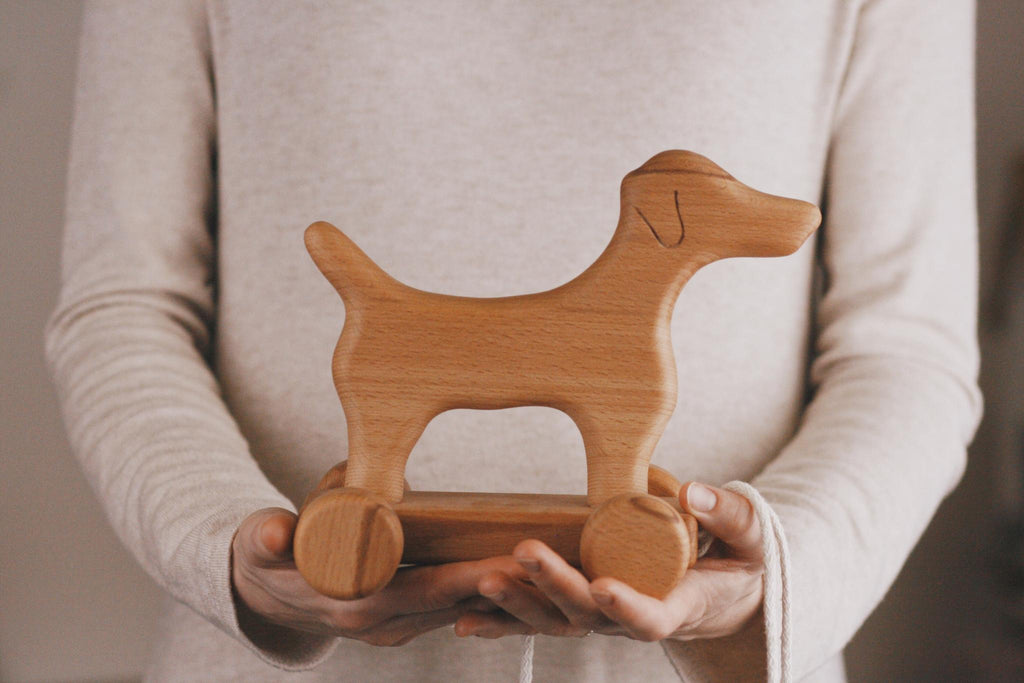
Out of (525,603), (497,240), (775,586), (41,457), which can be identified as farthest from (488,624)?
(41,457)

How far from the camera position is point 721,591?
43 centimetres

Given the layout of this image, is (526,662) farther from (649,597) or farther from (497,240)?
(497,240)

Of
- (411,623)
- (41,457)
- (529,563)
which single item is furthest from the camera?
(41,457)

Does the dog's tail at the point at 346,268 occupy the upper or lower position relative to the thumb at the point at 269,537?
upper

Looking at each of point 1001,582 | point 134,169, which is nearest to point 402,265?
point 134,169

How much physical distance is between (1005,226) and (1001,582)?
56 centimetres

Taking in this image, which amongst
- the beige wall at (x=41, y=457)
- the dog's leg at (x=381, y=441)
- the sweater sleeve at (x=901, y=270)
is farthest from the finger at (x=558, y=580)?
the beige wall at (x=41, y=457)

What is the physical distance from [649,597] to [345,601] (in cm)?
15

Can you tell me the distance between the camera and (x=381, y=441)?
448 mm

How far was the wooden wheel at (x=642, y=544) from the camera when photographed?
382 millimetres

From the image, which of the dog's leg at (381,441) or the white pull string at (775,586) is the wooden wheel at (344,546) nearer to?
the dog's leg at (381,441)

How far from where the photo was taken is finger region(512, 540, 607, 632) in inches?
14.2

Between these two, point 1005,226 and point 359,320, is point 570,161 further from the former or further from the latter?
point 1005,226

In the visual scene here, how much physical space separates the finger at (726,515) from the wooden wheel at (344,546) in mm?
134
